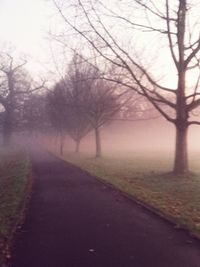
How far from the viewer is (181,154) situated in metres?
22.0

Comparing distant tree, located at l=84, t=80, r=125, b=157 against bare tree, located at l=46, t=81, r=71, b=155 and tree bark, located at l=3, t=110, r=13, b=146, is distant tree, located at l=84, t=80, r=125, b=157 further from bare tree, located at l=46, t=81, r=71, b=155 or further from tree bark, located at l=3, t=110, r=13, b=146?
tree bark, located at l=3, t=110, r=13, b=146

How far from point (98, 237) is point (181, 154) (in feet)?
45.7

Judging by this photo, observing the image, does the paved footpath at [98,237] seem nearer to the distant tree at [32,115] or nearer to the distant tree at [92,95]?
the distant tree at [92,95]

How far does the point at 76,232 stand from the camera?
9180 mm

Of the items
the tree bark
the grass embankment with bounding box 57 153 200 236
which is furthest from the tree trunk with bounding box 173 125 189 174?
the tree bark

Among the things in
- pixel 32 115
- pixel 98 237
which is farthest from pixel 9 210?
pixel 32 115

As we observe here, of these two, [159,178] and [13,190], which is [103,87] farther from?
[13,190]

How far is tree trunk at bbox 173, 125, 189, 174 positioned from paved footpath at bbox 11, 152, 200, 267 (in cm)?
857

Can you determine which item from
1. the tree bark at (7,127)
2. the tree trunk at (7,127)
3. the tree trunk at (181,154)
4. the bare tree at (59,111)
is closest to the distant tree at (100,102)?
the bare tree at (59,111)

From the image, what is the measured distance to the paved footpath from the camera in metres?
7.20

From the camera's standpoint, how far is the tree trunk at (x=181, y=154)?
71.4 feet

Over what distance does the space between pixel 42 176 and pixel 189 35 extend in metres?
9.76

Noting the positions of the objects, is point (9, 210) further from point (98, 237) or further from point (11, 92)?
point (11, 92)

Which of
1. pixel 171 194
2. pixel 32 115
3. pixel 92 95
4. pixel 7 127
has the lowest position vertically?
pixel 171 194
